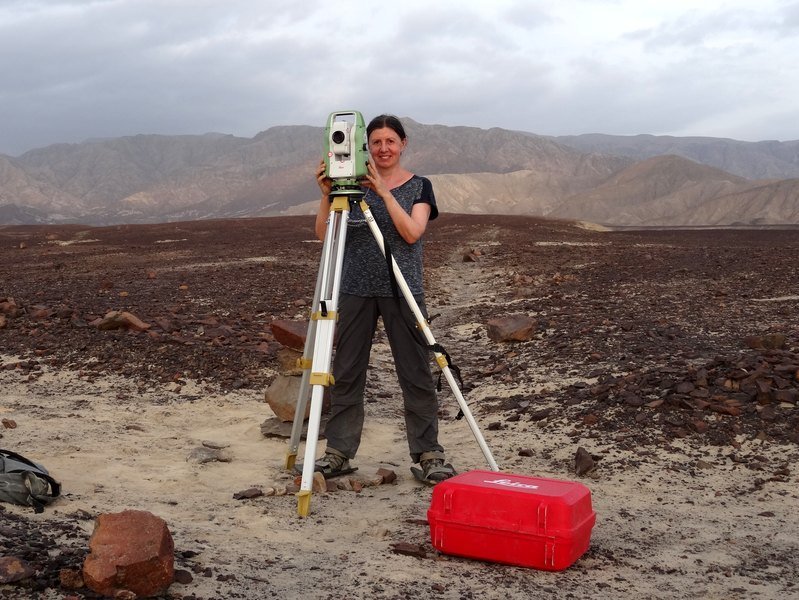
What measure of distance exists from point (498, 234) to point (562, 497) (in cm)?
2821

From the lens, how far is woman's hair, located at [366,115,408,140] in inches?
175

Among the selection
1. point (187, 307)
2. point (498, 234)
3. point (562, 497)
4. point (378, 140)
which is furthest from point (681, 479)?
point (498, 234)

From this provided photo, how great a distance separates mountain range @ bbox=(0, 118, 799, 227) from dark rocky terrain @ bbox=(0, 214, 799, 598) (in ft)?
203

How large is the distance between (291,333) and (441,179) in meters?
104

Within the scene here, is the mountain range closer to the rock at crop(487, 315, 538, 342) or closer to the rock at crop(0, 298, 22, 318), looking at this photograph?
the rock at crop(487, 315, 538, 342)

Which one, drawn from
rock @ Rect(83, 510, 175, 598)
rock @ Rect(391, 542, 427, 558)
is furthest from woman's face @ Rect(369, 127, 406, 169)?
rock @ Rect(83, 510, 175, 598)

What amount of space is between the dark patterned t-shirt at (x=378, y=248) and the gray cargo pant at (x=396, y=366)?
3.3 inches

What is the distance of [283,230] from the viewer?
37.2m

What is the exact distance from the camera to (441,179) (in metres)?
109

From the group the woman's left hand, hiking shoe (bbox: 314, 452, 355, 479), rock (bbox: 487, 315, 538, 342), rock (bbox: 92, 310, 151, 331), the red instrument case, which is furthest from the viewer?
rock (bbox: 487, 315, 538, 342)

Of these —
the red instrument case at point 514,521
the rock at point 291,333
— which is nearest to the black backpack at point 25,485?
the red instrument case at point 514,521

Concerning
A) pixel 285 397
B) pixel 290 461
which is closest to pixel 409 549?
pixel 290 461

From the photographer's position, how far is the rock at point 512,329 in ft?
29.3

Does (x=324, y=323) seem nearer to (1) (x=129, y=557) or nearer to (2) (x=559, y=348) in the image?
(1) (x=129, y=557)
